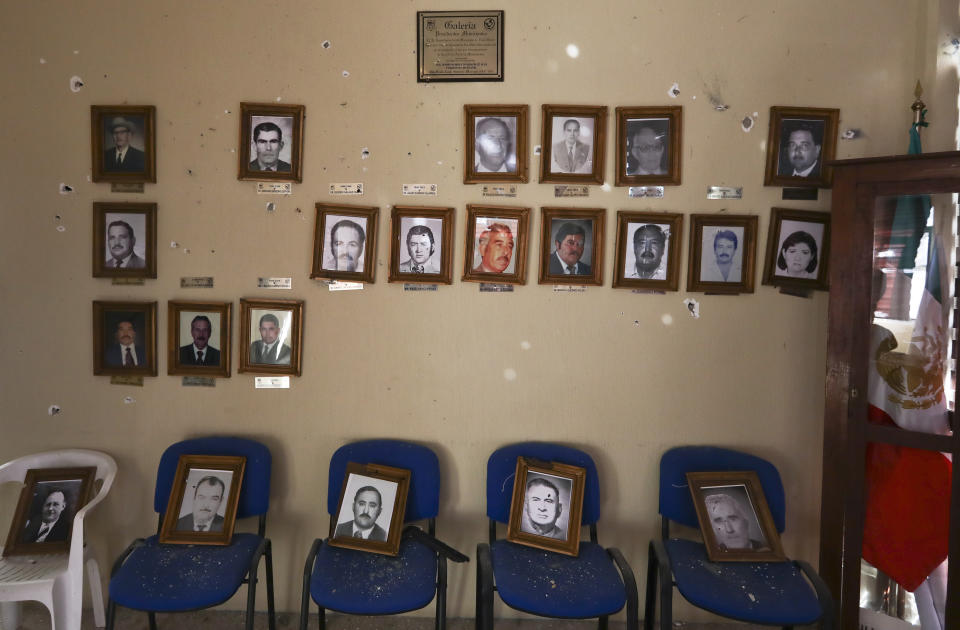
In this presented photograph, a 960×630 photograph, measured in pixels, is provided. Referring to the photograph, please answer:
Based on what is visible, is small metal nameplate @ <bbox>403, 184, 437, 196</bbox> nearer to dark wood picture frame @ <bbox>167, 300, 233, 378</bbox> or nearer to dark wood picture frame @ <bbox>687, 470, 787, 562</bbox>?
dark wood picture frame @ <bbox>167, 300, 233, 378</bbox>

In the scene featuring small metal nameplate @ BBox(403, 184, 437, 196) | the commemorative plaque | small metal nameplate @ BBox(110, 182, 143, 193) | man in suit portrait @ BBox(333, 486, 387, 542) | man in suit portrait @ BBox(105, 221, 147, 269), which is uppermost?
the commemorative plaque

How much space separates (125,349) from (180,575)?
1.18 meters

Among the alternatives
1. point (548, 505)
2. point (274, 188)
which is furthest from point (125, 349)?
point (548, 505)

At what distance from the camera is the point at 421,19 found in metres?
2.73

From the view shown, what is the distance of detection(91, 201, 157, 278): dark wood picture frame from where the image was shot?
2.80 m

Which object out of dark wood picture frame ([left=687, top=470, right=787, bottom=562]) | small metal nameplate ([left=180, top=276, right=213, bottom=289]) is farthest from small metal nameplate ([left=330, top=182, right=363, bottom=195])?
dark wood picture frame ([left=687, top=470, right=787, bottom=562])

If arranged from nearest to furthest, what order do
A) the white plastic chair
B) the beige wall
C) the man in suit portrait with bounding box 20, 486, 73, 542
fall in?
the white plastic chair → the man in suit portrait with bounding box 20, 486, 73, 542 → the beige wall

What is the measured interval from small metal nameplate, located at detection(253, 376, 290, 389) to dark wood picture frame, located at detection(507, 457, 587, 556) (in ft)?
4.00

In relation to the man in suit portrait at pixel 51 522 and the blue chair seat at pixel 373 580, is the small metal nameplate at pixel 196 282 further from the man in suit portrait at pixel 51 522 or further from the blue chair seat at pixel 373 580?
the blue chair seat at pixel 373 580

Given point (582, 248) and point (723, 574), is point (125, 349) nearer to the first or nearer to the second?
point (582, 248)

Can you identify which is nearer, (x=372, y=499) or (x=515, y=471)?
(x=372, y=499)

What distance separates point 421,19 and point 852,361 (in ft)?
8.13

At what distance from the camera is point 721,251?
2742 mm

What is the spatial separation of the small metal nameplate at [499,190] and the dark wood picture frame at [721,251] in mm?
866
